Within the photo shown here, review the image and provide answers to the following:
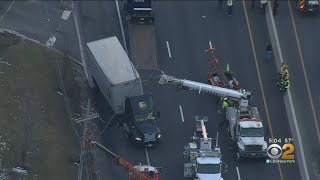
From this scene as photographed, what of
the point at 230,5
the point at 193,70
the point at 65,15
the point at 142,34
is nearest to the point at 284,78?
the point at 193,70

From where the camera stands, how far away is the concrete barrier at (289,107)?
6068 cm

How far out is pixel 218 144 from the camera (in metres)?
61.9

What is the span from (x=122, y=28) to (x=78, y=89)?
7.82 meters

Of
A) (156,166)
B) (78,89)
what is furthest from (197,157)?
(78,89)

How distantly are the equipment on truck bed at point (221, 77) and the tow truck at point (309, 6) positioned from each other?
8.80 meters

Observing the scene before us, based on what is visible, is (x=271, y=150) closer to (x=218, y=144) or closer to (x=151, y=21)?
(x=218, y=144)

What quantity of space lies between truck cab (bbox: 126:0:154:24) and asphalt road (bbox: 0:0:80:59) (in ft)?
15.2

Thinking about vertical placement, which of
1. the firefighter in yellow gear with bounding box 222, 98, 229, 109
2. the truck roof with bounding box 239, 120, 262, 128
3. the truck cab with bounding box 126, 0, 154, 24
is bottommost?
the truck roof with bounding box 239, 120, 262, 128

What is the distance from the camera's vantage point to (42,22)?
70.7 meters

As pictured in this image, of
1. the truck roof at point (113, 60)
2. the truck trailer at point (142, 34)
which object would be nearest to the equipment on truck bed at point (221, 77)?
the truck trailer at point (142, 34)

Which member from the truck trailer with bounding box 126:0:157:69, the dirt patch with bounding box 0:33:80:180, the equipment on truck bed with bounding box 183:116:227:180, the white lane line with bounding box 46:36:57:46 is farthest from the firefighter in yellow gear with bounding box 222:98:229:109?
the white lane line with bounding box 46:36:57:46

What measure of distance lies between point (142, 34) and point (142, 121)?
10.3 meters

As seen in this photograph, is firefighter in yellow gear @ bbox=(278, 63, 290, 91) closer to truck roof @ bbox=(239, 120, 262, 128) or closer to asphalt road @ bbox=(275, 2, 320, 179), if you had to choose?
asphalt road @ bbox=(275, 2, 320, 179)

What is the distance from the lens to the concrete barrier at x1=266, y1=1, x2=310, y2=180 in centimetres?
6068
